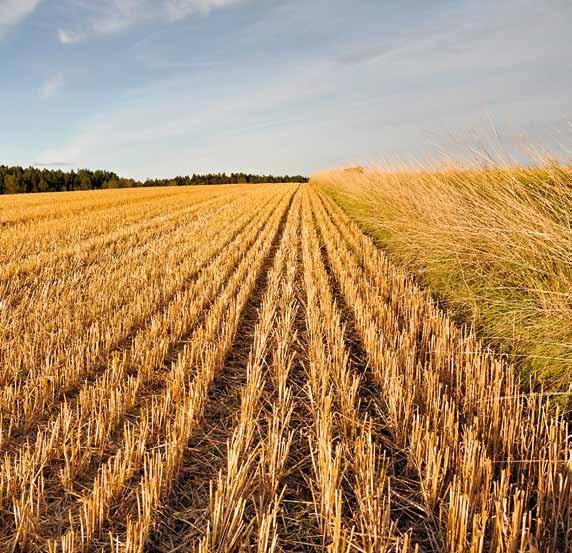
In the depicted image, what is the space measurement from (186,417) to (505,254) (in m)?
3.88

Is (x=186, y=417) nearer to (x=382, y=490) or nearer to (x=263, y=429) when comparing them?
(x=263, y=429)

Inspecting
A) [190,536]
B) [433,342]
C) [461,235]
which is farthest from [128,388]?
[461,235]

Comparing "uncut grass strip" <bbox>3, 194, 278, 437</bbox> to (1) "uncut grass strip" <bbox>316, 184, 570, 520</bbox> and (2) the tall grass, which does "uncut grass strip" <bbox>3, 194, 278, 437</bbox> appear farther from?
(2) the tall grass

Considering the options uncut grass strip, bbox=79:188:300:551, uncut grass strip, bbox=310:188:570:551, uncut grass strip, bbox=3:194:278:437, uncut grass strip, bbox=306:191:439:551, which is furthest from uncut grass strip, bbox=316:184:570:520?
uncut grass strip, bbox=3:194:278:437

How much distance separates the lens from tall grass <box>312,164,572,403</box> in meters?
3.51

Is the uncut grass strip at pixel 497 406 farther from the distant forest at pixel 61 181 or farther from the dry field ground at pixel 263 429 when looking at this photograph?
the distant forest at pixel 61 181

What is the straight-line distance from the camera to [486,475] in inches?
82.0

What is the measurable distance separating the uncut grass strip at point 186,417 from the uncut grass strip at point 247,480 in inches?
9.9

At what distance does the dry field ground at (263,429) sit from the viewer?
1.92m

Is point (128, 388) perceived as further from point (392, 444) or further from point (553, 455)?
point (553, 455)

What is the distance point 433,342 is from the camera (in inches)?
153

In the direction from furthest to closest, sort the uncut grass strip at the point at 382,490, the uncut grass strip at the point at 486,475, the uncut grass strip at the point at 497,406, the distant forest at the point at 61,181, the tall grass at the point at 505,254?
the distant forest at the point at 61,181 < the tall grass at the point at 505,254 < the uncut grass strip at the point at 497,406 < the uncut grass strip at the point at 382,490 < the uncut grass strip at the point at 486,475

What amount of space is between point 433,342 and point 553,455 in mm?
1623

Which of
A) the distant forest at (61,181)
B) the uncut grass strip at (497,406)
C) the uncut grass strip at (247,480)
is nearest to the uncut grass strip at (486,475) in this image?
the uncut grass strip at (497,406)
